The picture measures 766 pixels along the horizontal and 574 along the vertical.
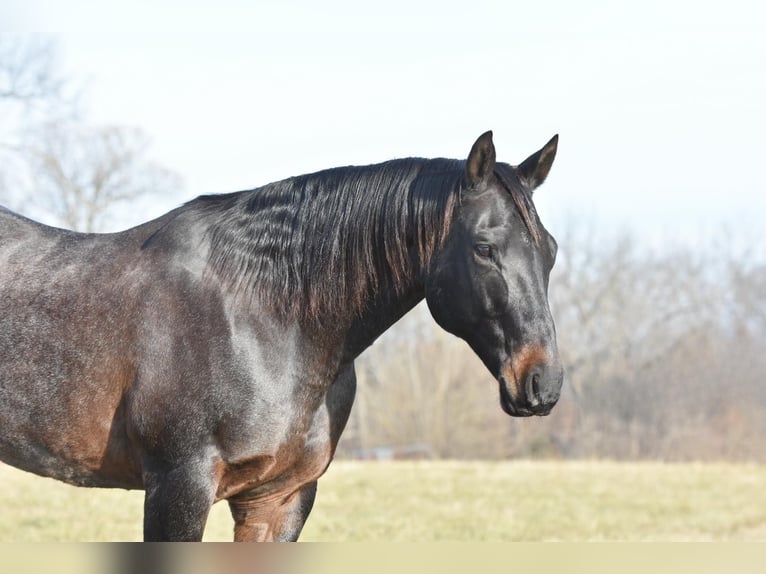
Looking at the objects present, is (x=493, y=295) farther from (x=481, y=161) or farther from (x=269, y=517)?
(x=269, y=517)

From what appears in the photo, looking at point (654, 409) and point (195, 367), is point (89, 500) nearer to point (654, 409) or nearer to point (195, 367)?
point (195, 367)

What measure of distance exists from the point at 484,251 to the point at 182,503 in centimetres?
160

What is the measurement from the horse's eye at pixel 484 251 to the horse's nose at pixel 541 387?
1.64 ft

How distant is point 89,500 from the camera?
10.5m

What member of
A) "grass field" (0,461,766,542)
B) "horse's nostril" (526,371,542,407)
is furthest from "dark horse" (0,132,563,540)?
"grass field" (0,461,766,542)

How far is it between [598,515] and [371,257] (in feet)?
25.7

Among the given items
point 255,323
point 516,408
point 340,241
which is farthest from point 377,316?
point 516,408

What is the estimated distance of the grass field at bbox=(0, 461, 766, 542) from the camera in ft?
29.2

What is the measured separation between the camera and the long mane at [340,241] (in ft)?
12.3

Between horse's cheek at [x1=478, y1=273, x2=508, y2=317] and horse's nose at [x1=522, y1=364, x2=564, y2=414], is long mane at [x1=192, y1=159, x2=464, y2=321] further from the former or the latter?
horse's nose at [x1=522, y1=364, x2=564, y2=414]

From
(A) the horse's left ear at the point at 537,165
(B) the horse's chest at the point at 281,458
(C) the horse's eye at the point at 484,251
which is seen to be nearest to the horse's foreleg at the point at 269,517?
(B) the horse's chest at the point at 281,458

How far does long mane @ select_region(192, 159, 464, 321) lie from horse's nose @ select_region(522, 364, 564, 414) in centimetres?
72

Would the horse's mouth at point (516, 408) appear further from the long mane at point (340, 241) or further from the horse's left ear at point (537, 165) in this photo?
the horse's left ear at point (537, 165)

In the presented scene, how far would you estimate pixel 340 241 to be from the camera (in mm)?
3818
